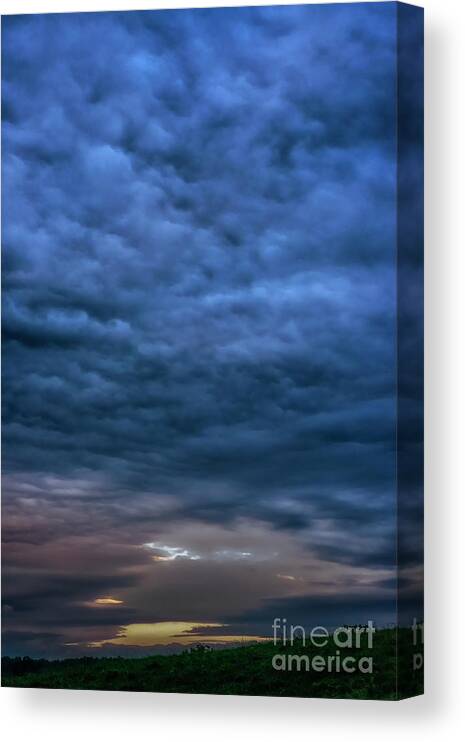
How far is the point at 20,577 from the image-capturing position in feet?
A: 47.5

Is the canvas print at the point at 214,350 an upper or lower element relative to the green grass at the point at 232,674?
upper

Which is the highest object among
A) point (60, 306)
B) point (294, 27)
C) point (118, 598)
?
point (294, 27)

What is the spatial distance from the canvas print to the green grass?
2 centimetres

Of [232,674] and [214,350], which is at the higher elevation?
[214,350]

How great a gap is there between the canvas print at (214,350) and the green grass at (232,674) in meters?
0.02

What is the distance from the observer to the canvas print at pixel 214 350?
13.8m

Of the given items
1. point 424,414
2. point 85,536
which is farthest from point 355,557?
point 85,536

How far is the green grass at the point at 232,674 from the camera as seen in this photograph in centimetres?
1368

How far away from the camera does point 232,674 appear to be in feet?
46.0

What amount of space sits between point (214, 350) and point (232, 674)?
236 cm

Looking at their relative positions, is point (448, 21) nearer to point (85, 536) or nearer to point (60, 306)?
point (60, 306)

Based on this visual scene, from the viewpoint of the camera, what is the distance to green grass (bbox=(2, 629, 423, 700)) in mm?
13680

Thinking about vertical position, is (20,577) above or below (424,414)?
below

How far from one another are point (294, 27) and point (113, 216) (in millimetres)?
1920
